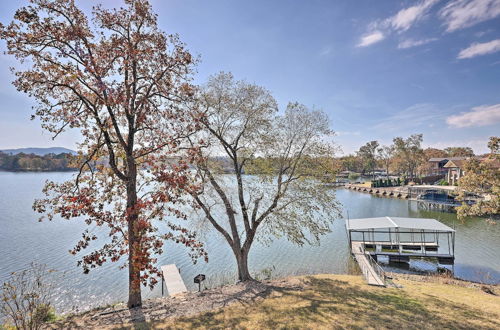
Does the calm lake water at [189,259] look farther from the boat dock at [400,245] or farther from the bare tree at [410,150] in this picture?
the bare tree at [410,150]

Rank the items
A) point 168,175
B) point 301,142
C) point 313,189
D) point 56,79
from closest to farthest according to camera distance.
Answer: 1. point 168,175
2. point 56,79
3. point 313,189
4. point 301,142

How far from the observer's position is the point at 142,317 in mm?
7625

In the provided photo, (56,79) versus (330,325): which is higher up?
(56,79)

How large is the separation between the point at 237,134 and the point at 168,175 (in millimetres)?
5870

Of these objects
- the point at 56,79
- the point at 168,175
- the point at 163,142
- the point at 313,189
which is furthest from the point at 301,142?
the point at 56,79

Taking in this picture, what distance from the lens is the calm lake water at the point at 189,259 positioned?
45.2 ft

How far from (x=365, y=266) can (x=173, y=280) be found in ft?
34.7

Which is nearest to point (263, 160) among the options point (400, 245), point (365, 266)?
point (365, 266)

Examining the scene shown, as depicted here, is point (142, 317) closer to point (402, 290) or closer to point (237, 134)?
point (237, 134)

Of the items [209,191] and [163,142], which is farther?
[209,191]

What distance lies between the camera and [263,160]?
1227 cm

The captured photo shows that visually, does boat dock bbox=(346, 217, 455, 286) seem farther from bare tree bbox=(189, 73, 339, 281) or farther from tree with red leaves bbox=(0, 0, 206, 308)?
tree with red leaves bbox=(0, 0, 206, 308)

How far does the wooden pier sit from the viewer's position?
516 inches

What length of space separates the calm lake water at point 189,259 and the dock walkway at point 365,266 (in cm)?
67
